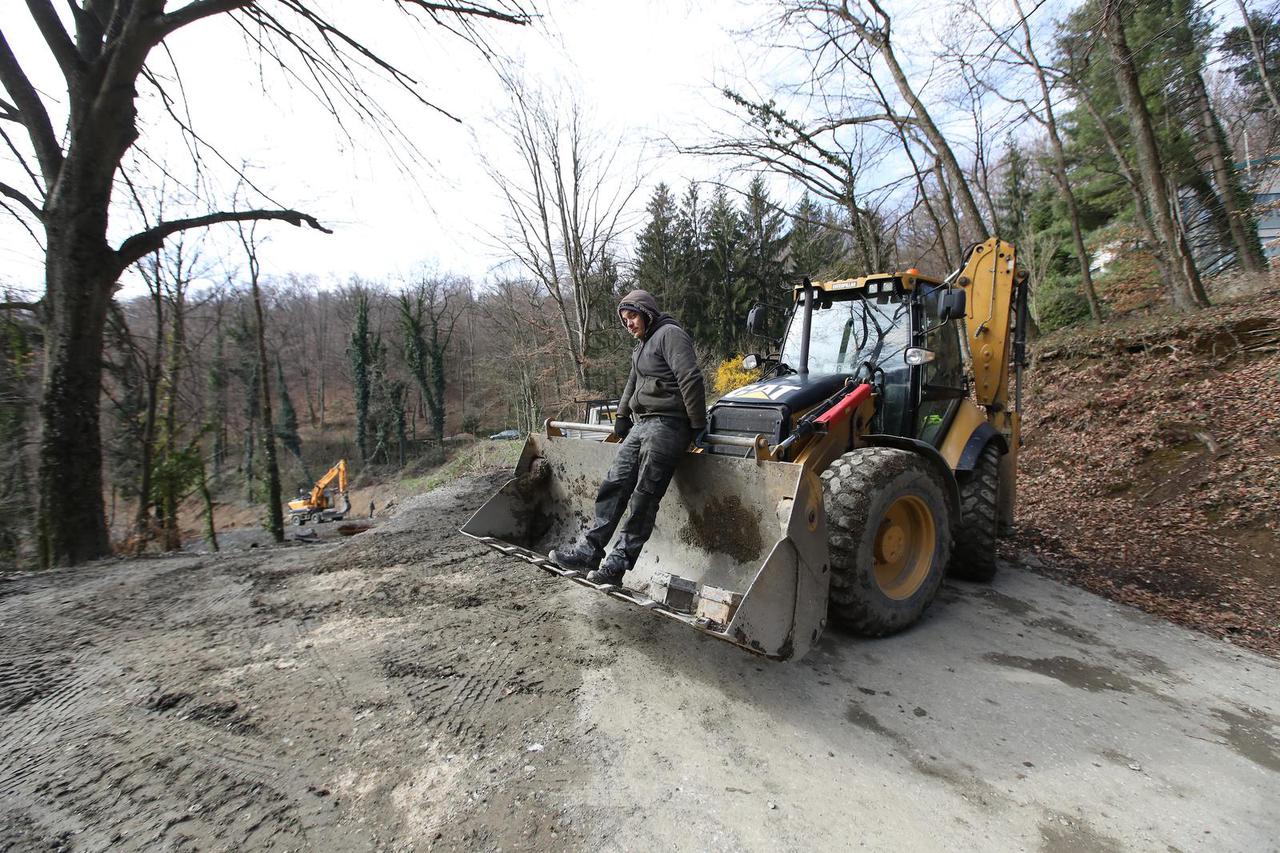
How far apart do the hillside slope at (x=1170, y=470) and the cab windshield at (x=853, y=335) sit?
2.82 metres

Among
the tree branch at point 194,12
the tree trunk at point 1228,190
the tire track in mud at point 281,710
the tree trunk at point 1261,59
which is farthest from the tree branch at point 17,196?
the tree trunk at point 1228,190

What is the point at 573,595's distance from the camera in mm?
4383

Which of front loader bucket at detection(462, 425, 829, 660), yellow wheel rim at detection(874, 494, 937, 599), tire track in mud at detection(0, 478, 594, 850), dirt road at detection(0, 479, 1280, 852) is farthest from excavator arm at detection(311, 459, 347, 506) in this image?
yellow wheel rim at detection(874, 494, 937, 599)

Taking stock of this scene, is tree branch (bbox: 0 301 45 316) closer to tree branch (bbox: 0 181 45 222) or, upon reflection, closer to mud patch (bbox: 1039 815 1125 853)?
tree branch (bbox: 0 181 45 222)

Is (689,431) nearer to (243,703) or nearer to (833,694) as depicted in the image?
(833,694)

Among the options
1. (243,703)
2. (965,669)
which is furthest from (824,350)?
→ (243,703)

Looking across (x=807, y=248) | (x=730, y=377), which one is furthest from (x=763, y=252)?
(x=730, y=377)

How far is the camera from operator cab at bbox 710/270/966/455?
14.3 feet

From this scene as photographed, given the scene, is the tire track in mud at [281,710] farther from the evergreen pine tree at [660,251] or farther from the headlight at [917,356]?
the evergreen pine tree at [660,251]

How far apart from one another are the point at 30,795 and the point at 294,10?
5507 millimetres

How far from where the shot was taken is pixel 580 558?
3.50 meters

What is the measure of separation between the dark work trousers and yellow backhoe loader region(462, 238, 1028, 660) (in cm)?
25

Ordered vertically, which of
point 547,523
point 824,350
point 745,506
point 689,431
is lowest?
point 547,523

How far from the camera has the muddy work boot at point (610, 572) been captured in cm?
335
